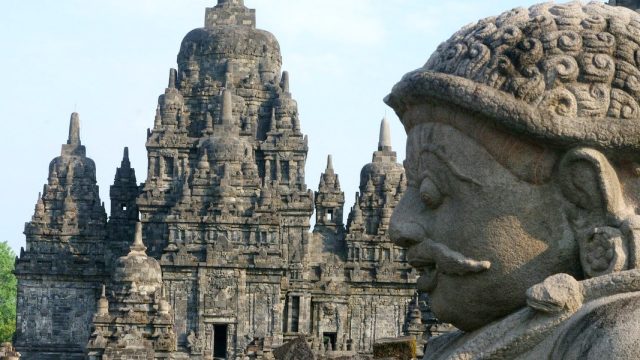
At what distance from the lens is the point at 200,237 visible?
52156 mm

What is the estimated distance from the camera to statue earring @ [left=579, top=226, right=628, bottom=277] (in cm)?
415

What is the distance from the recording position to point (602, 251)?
419 centimetres

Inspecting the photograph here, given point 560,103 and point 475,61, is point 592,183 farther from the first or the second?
point 475,61

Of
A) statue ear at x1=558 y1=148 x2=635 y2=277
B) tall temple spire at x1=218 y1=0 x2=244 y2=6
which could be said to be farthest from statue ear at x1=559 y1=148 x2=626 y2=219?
tall temple spire at x1=218 y1=0 x2=244 y2=6

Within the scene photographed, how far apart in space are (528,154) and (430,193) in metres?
0.28

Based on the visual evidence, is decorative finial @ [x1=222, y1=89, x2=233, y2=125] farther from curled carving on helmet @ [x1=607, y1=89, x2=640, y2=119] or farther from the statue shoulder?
the statue shoulder

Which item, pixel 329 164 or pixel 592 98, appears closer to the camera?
pixel 592 98

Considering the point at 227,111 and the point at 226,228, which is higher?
the point at 227,111

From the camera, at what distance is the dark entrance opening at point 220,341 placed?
51.1 m

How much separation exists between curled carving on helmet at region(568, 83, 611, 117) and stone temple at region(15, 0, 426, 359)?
42.8 meters

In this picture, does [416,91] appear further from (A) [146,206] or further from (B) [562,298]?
(A) [146,206]

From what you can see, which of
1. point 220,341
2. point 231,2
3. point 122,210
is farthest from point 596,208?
point 231,2

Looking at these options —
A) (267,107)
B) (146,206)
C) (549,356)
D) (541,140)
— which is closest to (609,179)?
(541,140)

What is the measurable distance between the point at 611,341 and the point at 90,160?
5585 centimetres
